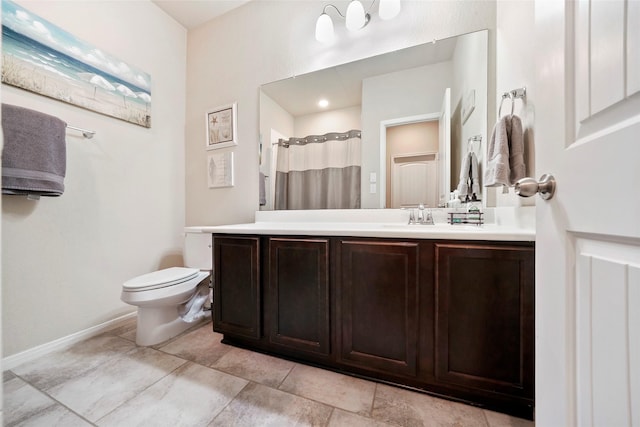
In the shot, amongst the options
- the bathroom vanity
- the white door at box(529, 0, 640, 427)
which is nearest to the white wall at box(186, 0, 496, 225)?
the bathroom vanity

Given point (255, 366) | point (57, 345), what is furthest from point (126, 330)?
point (255, 366)

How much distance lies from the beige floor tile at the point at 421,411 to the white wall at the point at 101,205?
202cm

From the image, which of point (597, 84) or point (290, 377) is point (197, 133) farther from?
point (597, 84)

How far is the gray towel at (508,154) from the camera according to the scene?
106 cm

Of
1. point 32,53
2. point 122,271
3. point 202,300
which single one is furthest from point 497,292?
point 32,53

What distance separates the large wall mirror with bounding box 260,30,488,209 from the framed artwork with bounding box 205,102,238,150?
0.30m

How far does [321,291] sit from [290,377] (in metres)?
0.48

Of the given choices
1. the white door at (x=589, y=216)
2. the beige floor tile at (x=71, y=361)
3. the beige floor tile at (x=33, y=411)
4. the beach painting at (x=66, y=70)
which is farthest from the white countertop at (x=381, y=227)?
the beach painting at (x=66, y=70)

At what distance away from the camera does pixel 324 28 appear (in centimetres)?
175

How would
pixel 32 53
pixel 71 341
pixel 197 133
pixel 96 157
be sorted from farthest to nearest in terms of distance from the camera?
pixel 197 133 → pixel 96 157 → pixel 71 341 → pixel 32 53

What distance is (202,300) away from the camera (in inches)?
79.0

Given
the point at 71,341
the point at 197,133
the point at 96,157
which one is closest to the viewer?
the point at 71,341

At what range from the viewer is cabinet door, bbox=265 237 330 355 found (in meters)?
1.25

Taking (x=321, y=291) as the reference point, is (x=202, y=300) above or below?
below
